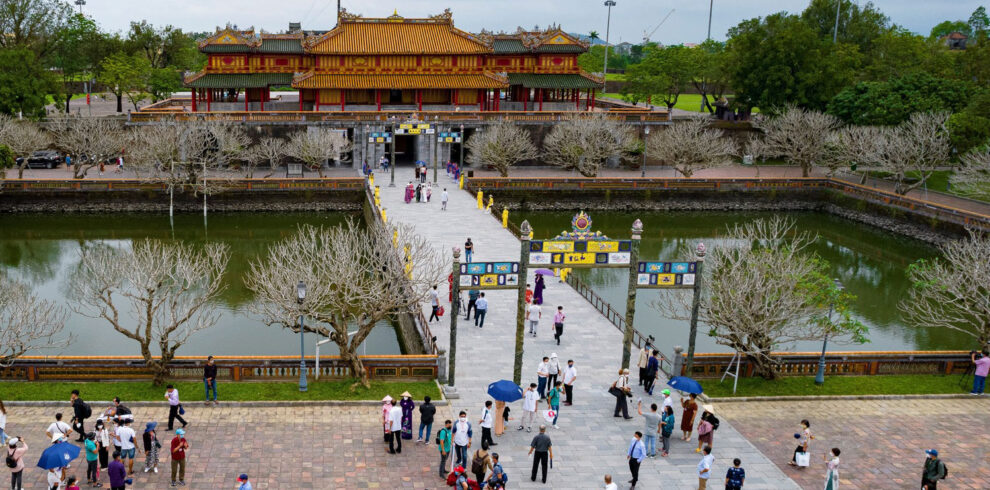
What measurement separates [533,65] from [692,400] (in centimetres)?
5571

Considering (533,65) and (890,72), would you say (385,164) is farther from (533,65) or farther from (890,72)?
(890,72)

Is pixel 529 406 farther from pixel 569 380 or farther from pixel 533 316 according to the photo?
pixel 533 316

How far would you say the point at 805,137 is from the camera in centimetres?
6156

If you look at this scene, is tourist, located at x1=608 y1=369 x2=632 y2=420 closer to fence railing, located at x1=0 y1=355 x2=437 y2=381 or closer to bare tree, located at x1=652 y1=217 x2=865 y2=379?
bare tree, located at x1=652 y1=217 x2=865 y2=379

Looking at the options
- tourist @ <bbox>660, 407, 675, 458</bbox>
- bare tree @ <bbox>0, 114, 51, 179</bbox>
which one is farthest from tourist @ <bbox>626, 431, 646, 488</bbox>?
bare tree @ <bbox>0, 114, 51, 179</bbox>

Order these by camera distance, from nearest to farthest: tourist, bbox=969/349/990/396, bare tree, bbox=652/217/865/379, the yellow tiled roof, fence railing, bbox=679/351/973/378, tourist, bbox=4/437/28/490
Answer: tourist, bbox=4/437/28/490, bare tree, bbox=652/217/865/379, tourist, bbox=969/349/990/396, fence railing, bbox=679/351/973/378, the yellow tiled roof

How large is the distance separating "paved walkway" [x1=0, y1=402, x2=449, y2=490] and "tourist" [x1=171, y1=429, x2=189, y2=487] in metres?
0.25

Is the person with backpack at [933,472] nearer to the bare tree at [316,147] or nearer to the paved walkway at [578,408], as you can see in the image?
the paved walkway at [578,408]

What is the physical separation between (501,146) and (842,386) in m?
36.5

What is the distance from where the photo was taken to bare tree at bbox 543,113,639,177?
2296 inches

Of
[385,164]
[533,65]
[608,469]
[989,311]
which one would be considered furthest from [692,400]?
[533,65]

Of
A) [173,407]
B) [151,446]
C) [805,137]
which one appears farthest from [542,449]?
[805,137]

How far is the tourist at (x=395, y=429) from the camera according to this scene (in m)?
18.7

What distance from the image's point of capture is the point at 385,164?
6169 cm
